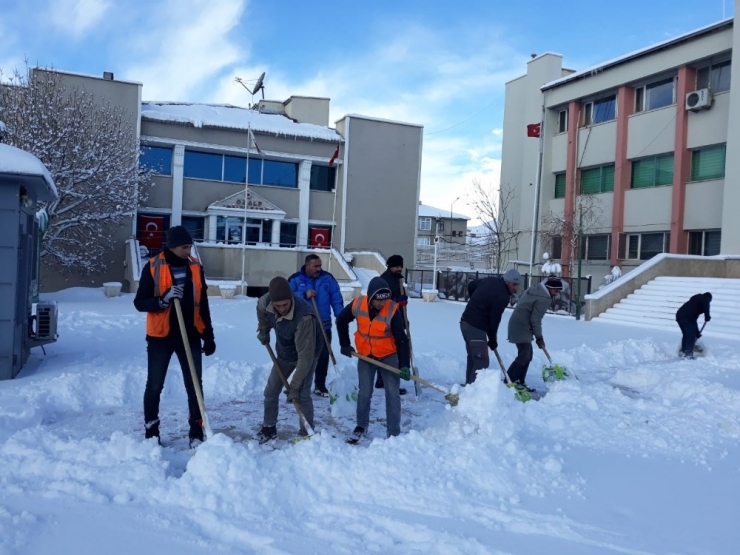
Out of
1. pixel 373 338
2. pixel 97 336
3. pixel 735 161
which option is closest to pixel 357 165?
pixel 735 161

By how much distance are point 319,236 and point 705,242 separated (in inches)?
632

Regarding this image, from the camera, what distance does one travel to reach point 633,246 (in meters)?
25.3

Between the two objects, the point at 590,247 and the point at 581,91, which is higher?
the point at 581,91

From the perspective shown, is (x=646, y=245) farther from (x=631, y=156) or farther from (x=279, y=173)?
(x=279, y=173)

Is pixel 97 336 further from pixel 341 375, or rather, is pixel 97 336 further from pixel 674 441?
pixel 674 441

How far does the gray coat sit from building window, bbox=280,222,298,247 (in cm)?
2211

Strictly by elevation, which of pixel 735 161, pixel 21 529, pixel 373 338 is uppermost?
pixel 735 161

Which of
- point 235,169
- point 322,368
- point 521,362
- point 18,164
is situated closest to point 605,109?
point 235,169

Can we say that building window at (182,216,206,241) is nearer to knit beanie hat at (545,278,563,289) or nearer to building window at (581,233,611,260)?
building window at (581,233,611,260)

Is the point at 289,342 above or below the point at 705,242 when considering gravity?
below

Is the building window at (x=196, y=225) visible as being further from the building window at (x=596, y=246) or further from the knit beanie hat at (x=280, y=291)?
the knit beanie hat at (x=280, y=291)

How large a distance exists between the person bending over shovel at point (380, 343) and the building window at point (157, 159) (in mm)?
22682

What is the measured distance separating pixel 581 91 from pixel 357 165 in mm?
10425

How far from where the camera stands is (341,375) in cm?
736
